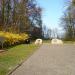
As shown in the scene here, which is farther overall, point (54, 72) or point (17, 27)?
point (17, 27)

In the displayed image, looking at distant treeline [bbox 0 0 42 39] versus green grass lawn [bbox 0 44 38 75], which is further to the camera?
distant treeline [bbox 0 0 42 39]

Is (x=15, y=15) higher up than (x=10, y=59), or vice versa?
(x=15, y=15)

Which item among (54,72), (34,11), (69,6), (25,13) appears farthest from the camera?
(34,11)

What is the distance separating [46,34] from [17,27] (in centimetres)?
2571

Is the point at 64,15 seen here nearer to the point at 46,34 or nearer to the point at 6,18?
the point at 46,34

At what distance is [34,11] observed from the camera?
55.9 m

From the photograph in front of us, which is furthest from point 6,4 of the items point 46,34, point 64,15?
point 46,34

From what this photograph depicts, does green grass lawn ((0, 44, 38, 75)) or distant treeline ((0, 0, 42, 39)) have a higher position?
distant treeline ((0, 0, 42, 39))

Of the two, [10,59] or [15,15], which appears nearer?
[10,59]

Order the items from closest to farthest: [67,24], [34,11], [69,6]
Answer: [69,6] < [34,11] < [67,24]

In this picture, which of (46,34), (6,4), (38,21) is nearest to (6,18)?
(6,4)

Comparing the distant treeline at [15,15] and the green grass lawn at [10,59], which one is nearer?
the green grass lawn at [10,59]

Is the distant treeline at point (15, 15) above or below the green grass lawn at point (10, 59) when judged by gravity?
above

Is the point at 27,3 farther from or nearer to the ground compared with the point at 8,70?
farther from the ground
